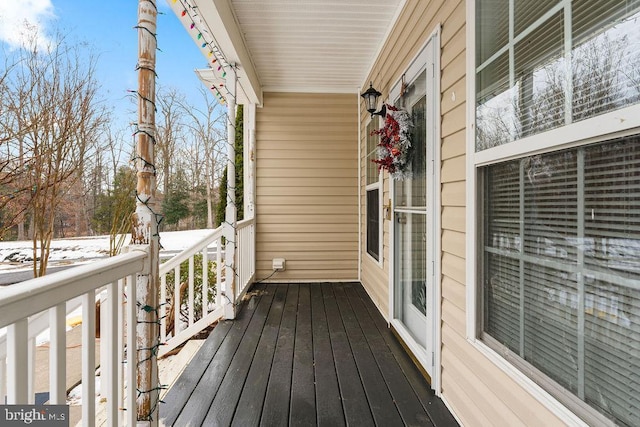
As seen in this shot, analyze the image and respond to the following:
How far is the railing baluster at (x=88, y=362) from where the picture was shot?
998mm

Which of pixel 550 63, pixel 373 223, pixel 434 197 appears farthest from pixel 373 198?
pixel 550 63

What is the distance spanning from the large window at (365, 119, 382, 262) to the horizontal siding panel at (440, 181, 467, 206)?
151cm

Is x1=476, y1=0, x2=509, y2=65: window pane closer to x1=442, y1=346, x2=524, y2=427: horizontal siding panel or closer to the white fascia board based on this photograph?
x1=442, y1=346, x2=524, y2=427: horizontal siding panel

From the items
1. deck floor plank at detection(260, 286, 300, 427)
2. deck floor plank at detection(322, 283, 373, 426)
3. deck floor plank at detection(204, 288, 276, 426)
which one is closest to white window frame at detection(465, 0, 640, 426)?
deck floor plank at detection(322, 283, 373, 426)

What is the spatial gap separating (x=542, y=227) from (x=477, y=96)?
732 mm

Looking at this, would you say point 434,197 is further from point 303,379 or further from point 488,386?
point 303,379

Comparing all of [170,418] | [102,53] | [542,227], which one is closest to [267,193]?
[102,53]

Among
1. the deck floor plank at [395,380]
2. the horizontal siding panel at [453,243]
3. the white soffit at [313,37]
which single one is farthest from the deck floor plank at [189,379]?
the white soffit at [313,37]

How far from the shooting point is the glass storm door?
2.04m

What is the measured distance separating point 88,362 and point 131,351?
29cm

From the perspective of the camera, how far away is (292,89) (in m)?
4.49

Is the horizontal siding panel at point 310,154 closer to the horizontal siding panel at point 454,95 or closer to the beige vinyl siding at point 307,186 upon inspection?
the beige vinyl siding at point 307,186

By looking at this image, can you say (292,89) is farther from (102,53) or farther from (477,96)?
(477,96)

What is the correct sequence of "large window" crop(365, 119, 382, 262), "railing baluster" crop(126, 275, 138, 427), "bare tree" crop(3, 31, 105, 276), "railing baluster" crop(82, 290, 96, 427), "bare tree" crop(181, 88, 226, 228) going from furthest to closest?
"bare tree" crop(181, 88, 226, 228) < "large window" crop(365, 119, 382, 262) < "bare tree" crop(3, 31, 105, 276) < "railing baluster" crop(126, 275, 138, 427) < "railing baluster" crop(82, 290, 96, 427)
